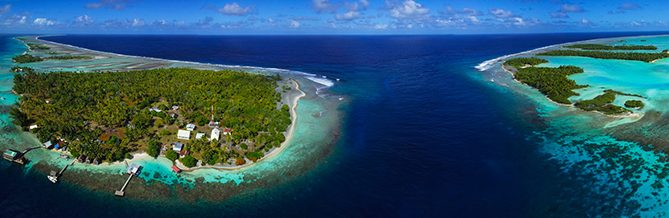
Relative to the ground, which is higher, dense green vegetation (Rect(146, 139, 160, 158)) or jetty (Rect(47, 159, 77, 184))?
dense green vegetation (Rect(146, 139, 160, 158))

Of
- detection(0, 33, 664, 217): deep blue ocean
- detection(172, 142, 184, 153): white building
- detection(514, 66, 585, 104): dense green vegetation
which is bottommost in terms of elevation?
detection(0, 33, 664, 217): deep blue ocean

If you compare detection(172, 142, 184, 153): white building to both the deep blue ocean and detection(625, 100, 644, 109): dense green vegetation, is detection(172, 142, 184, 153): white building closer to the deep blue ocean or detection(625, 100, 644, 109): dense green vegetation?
the deep blue ocean

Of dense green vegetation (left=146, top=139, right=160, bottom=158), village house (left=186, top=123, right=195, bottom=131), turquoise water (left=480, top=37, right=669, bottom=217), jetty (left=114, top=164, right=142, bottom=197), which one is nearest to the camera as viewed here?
turquoise water (left=480, top=37, right=669, bottom=217)

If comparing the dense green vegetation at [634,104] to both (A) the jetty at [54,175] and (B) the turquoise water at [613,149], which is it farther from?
(A) the jetty at [54,175]

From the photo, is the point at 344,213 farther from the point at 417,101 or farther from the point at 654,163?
the point at 417,101

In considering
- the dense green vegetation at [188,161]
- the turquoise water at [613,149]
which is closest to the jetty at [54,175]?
the dense green vegetation at [188,161]

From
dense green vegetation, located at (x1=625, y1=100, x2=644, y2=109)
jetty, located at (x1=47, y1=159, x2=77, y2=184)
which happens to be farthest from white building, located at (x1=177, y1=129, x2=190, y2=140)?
dense green vegetation, located at (x1=625, y1=100, x2=644, y2=109)
